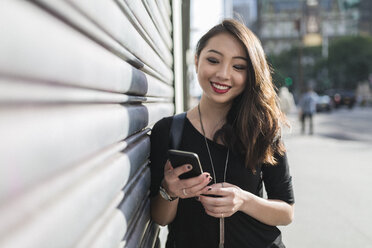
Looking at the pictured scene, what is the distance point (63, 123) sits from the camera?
0.78 metres

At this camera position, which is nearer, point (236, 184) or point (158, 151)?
point (236, 184)

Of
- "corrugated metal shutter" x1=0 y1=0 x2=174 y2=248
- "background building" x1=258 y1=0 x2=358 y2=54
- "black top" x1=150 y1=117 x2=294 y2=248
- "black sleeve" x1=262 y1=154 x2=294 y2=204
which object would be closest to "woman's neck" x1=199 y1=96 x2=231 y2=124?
"black top" x1=150 y1=117 x2=294 y2=248

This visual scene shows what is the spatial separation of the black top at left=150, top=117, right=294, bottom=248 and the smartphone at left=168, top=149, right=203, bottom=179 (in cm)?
31

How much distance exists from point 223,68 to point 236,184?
2.07ft

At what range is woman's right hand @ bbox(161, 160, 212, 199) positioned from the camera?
167 centimetres

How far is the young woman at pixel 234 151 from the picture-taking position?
78.1 inches

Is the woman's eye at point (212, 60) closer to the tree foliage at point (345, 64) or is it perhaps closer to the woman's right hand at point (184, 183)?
the woman's right hand at point (184, 183)

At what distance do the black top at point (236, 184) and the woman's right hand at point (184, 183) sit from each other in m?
0.24

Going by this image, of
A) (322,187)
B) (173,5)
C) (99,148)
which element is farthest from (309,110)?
(99,148)

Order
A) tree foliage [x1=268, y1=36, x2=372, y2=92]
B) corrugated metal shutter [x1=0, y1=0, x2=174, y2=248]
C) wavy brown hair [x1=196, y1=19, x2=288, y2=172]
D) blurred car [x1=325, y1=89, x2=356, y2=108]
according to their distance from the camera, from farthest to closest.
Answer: tree foliage [x1=268, y1=36, x2=372, y2=92]
blurred car [x1=325, y1=89, x2=356, y2=108]
wavy brown hair [x1=196, y1=19, x2=288, y2=172]
corrugated metal shutter [x1=0, y1=0, x2=174, y2=248]

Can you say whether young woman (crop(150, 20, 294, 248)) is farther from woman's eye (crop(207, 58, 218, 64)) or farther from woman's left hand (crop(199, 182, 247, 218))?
woman's left hand (crop(199, 182, 247, 218))

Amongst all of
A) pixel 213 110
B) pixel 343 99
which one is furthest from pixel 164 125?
pixel 343 99

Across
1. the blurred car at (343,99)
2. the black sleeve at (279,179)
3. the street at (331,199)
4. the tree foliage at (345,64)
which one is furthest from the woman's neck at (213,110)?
the tree foliage at (345,64)

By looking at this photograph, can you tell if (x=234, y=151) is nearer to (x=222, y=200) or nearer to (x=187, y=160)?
(x=222, y=200)
